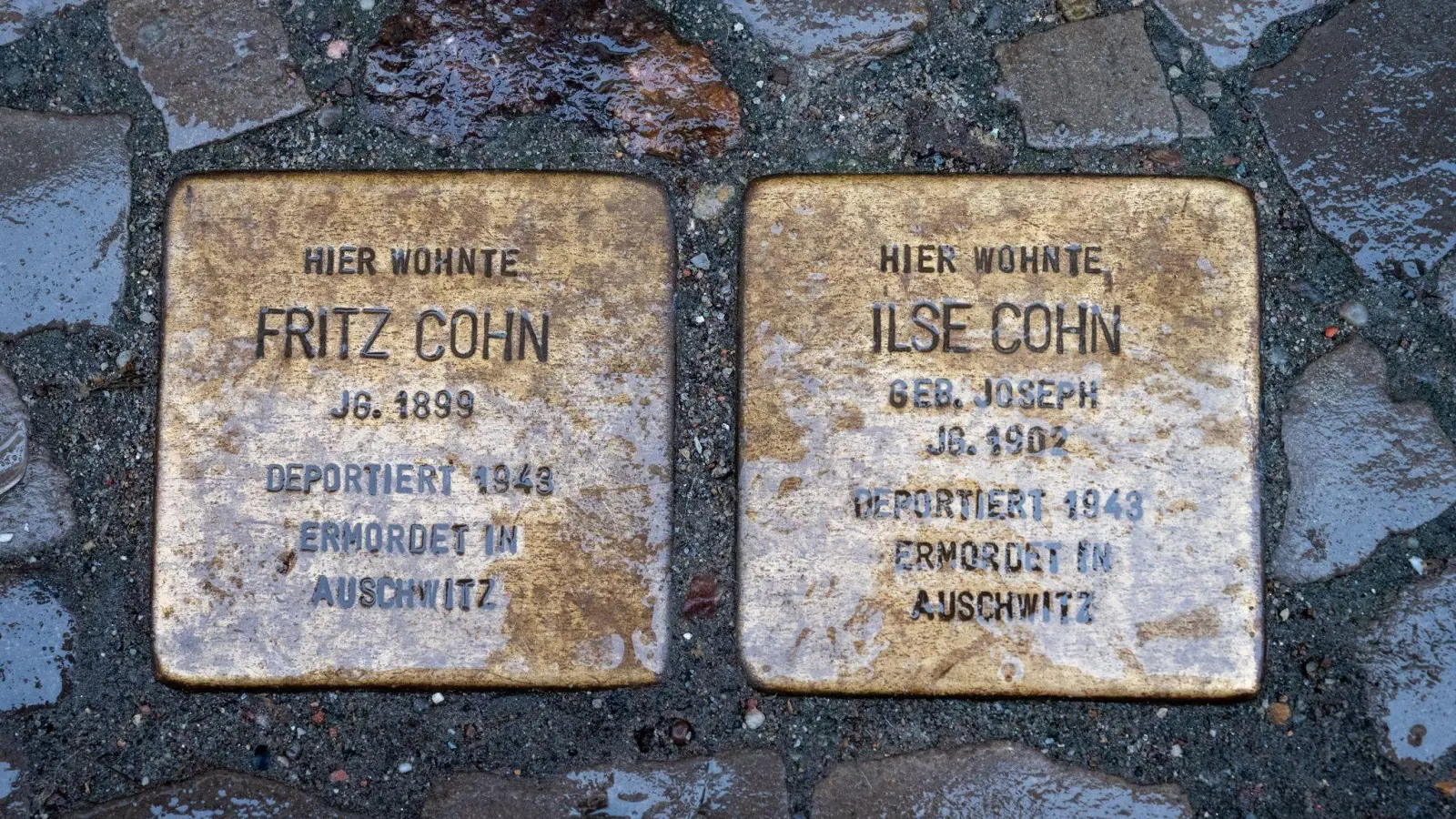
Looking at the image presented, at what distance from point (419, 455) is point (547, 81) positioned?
50cm

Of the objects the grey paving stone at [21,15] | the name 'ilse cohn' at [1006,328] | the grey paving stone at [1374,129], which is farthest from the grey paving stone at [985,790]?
the grey paving stone at [21,15]

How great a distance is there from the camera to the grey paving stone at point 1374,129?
1.18 meters

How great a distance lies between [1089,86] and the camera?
118cm

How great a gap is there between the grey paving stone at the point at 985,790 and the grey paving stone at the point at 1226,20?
91 cm

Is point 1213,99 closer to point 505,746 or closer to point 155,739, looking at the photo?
point 505,746

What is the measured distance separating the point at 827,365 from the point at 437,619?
1.85 feet

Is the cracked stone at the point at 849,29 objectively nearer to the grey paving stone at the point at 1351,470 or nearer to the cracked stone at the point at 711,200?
the cracked stone at the point at 711,200

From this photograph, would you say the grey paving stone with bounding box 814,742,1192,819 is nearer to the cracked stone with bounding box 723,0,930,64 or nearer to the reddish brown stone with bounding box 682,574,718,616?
the reddish brown stone with bounding box 682,574,718,616

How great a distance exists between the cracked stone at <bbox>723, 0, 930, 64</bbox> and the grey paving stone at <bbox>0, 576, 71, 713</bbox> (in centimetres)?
117

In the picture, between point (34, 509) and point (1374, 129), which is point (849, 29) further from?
point (34, 509)

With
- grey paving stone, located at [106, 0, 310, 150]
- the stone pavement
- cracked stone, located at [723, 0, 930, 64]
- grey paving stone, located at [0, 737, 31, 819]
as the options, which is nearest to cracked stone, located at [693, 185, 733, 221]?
the stone pavement

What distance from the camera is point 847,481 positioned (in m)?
1.13

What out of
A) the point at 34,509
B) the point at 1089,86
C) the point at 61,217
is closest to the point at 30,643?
the point at 34,509

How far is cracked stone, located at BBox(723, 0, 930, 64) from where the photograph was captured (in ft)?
3.94
